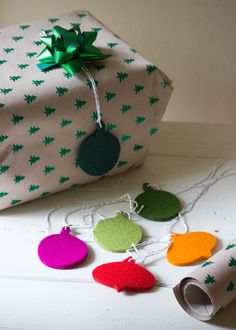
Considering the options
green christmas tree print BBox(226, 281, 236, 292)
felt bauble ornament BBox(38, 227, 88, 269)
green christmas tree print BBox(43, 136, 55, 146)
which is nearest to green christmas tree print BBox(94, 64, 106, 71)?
green christmas tree print BBox(43, 136, 55, 146)

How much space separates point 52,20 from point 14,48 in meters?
0.10

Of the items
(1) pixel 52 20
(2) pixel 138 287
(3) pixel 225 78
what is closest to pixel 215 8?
(3) pixel 225 78

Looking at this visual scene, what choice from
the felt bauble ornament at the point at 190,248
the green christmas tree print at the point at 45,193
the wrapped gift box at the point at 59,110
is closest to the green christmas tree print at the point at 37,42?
the wrapped gift box at the point at 59,110

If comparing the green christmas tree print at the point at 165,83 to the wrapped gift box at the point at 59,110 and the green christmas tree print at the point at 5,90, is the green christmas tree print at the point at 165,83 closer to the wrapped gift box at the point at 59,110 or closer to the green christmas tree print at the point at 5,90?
the wrapped gift box at the point at 59,110

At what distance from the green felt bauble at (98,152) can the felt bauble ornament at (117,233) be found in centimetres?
7

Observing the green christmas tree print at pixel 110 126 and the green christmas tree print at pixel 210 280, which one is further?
the green christmas tree print at pixel 110 126

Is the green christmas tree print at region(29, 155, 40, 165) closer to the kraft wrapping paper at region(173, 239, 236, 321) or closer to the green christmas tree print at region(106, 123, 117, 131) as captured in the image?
the green christmas tree print at region(106, 123, 117, 131)

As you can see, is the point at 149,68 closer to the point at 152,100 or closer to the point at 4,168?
the point at 152,100

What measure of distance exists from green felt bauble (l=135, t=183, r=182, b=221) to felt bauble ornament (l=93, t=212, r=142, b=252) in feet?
0.10

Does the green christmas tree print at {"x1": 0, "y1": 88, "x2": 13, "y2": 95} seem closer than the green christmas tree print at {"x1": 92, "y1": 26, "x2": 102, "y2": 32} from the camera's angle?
Yes

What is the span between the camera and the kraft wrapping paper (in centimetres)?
60

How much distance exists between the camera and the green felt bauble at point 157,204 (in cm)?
75

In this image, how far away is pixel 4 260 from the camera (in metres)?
0.68

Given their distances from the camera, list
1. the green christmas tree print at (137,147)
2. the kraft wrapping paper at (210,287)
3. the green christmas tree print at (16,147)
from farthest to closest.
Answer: the green christmas tree print at (137,147), the green christmas tree print at (16,147), the kraft wrapping paper at (210,287)
